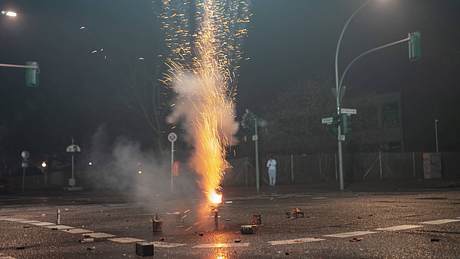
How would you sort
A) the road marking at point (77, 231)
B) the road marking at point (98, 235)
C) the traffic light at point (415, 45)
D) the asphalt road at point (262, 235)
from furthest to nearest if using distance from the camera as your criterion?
the traffic light at point (415, 45) → the road marking at point (77, 231) → the road marking at point (98, 235) → the asphalt road at point (262, 235)

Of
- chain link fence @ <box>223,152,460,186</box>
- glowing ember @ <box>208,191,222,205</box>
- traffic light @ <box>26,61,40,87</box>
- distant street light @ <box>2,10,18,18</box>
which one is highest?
distant street light @ <box>2,10,18,18</box>

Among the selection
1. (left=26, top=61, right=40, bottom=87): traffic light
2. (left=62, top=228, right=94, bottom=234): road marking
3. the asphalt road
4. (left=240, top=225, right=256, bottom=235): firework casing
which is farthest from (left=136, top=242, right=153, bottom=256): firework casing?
(left=26, top=61, right=40, bottom=87): traffic light

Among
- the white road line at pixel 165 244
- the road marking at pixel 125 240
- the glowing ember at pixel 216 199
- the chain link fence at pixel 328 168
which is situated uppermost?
the chain link fence at pixel 328 168

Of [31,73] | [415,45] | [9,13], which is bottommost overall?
[31,73]

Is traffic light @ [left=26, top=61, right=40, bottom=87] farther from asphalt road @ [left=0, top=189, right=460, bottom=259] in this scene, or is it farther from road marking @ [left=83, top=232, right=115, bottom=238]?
road marking @ [left=83, top=232, right=115, bottom=238]

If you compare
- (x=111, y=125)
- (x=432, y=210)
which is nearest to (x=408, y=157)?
(x=111, y=125)

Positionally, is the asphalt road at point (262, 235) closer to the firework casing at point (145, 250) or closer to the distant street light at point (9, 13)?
the firework casing at point (145, 250)

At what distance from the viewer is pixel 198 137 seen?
27094 mm

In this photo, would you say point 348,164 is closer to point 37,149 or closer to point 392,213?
point 392,213

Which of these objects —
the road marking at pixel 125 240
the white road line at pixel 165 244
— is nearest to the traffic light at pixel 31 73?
the road marking at pixel 125 240

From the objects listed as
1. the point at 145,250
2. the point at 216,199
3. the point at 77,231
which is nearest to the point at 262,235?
the point at 145,250

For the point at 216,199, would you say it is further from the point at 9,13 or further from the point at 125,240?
A: the point at 125,240

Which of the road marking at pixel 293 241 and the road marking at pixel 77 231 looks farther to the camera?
the road marking at pixel 77 231

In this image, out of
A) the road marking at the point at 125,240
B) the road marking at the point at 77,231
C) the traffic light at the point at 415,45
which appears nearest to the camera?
the road marking at the point at 125,240
